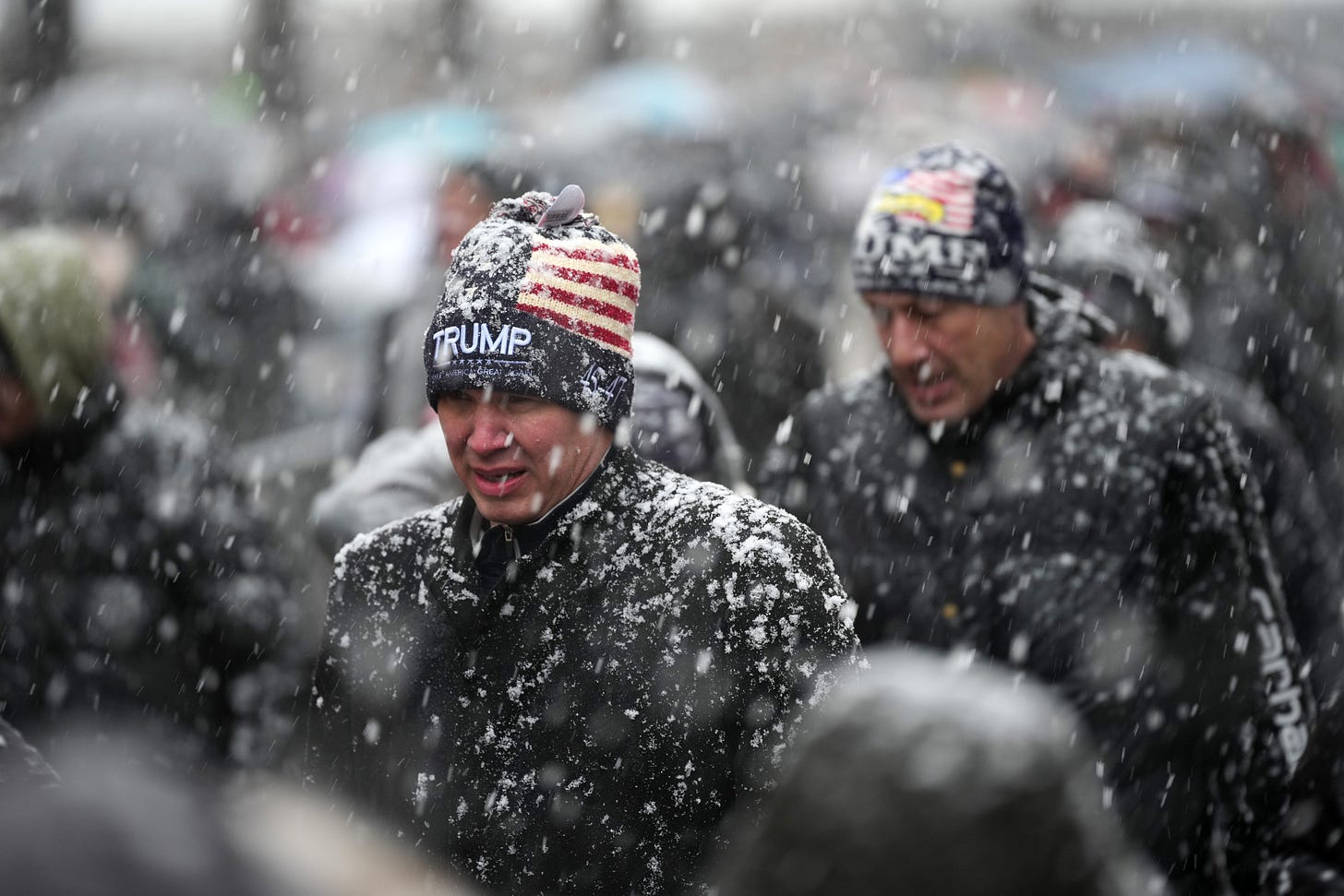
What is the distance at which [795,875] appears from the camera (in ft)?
4.04

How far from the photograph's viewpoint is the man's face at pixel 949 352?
12.8 ft

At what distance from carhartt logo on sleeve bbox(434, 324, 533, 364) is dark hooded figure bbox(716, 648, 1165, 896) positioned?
1.74 meters

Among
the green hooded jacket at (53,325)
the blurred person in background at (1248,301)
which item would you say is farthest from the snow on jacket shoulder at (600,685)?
the blurred person in background at (1248,301)

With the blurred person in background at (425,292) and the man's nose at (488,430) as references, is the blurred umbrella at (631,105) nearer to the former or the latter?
the blurred person in background at (425,292)

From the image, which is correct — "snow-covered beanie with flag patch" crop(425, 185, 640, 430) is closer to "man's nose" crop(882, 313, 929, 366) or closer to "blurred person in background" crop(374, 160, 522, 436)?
"man's nose" crop(882, 313, 929, 366)

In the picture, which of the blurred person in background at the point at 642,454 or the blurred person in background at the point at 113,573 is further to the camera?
the blurred person in background at the point at 642,454

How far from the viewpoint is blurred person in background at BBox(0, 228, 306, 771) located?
3.84 m

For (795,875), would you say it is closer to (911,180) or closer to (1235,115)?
(911,180)

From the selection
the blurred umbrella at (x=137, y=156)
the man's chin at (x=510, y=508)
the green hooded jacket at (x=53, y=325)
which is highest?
the man's chin at (x=510, y=508)

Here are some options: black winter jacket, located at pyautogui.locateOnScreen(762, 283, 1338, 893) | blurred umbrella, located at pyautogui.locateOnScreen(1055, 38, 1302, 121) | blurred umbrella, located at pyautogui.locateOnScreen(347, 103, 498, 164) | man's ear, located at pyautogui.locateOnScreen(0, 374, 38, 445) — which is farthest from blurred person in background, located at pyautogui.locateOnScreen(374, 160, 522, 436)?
blurred umbrella, located at pyautogui.locateOnScreen(1055, 38, 1302, 121)

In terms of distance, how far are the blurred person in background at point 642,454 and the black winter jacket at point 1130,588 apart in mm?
462

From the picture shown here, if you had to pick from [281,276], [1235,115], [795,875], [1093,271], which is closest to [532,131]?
[281,276]

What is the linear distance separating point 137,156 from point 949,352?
6496 mm

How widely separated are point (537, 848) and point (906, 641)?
1.34m
